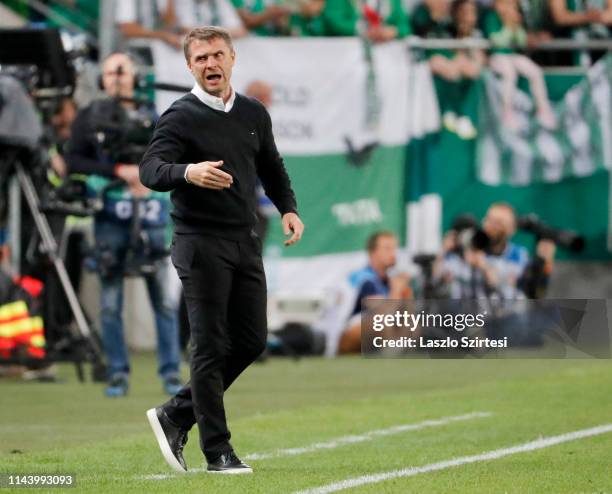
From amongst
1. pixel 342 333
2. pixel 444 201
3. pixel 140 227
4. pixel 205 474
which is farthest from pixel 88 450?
pixel 444 201

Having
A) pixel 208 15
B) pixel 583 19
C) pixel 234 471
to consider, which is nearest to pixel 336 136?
pixel 208 15

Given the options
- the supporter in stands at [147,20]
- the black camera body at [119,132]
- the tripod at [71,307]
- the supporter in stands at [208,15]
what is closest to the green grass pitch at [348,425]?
the tripod at [71,307]

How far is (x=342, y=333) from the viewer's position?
17.8 metres

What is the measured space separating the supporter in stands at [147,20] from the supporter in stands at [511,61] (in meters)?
3.31

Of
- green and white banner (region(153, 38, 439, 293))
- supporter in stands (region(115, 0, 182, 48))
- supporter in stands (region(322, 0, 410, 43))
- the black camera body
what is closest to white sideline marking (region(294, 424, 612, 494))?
the black camera body

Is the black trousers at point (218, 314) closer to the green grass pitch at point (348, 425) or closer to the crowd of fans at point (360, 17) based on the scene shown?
the green grass pitch at point (348, 425)

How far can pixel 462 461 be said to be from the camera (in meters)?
8.50

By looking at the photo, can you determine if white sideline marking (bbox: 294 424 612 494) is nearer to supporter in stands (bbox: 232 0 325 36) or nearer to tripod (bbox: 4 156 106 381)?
tripod (bbox: 4 156 106 381)

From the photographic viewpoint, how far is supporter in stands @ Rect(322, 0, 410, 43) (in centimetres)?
1830

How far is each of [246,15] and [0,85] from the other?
463 cm

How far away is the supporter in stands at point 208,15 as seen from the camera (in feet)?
58.4

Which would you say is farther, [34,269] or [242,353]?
[34,269]

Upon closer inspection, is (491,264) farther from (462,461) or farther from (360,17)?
(462,461)

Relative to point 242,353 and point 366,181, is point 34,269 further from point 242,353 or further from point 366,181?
point 242,353
